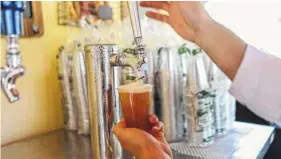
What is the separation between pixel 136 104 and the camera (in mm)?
446

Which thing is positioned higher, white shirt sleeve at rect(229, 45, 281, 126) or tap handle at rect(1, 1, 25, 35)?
tap handle at rect(1, 1, 25, 35)

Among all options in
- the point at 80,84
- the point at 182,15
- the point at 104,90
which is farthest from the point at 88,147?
the point at 182,15

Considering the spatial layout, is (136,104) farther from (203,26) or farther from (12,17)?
(12,17)

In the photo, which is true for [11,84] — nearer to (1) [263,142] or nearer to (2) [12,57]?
(2) [12,57]

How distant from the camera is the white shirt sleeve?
633mm

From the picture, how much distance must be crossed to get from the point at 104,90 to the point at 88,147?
1.02 ft

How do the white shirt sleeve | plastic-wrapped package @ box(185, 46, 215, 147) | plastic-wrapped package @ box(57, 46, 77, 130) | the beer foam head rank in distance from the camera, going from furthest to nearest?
plastic-wrapped package @ box(57, 46, 77, 130)
plastic-wrapped package @ box(185, 46, 215, 147)
the white shirt sleeve
the beer foam head

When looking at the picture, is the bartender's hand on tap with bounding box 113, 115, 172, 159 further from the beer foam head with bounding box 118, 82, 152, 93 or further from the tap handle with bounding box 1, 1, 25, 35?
the tap handle with bounding box 1, 1, 25, 35

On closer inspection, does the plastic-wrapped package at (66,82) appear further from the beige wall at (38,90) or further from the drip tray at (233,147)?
the drip tray at (233,147)

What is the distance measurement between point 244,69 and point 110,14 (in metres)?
0.55

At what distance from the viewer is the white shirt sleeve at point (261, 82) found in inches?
24.9

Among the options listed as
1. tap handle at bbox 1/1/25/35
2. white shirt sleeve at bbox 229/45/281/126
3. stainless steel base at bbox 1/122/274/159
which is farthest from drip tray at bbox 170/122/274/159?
tap handle at bbox 1/1/25/35

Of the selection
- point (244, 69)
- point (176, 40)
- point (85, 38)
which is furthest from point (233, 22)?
point (85, 38)

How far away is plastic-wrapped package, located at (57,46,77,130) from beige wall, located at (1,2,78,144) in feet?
0.16
